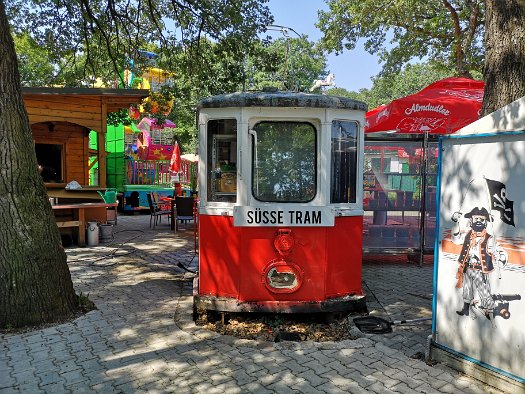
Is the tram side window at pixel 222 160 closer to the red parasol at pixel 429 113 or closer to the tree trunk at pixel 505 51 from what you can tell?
the tree trunk at pixel 505 51

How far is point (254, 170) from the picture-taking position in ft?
15.4

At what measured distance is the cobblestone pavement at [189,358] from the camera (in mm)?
3451

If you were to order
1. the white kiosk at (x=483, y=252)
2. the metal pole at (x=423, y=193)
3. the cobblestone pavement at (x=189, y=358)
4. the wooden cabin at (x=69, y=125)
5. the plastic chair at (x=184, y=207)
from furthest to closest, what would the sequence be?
the plastic chair at (x=184, y=207) < the wooden cabin at (x=69, y=125) < the metal pole at (x=423, y=193) < the cobblestone pavement at (x=189, y=358) < the white kiosk at (x=483, y=252)

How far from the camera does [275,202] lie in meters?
4.71

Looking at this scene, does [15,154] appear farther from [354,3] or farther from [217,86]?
→ [354,3]

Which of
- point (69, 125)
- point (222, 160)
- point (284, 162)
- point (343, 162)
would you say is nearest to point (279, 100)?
point (284, 162)

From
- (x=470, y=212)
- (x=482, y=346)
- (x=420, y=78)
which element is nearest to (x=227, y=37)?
(x=470, y=212)

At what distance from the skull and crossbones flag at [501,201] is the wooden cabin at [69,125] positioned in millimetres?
9309

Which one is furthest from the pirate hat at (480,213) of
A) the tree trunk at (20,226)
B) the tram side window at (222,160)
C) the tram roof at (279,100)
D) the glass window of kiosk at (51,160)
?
the glass window of kiosk at (51,160)

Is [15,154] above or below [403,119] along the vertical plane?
below

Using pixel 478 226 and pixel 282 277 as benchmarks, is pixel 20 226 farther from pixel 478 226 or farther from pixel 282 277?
pixel 478 226

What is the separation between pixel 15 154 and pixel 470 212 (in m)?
4.43

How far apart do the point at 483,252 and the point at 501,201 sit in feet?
1.40

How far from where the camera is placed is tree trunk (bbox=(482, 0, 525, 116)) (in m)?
4.70
